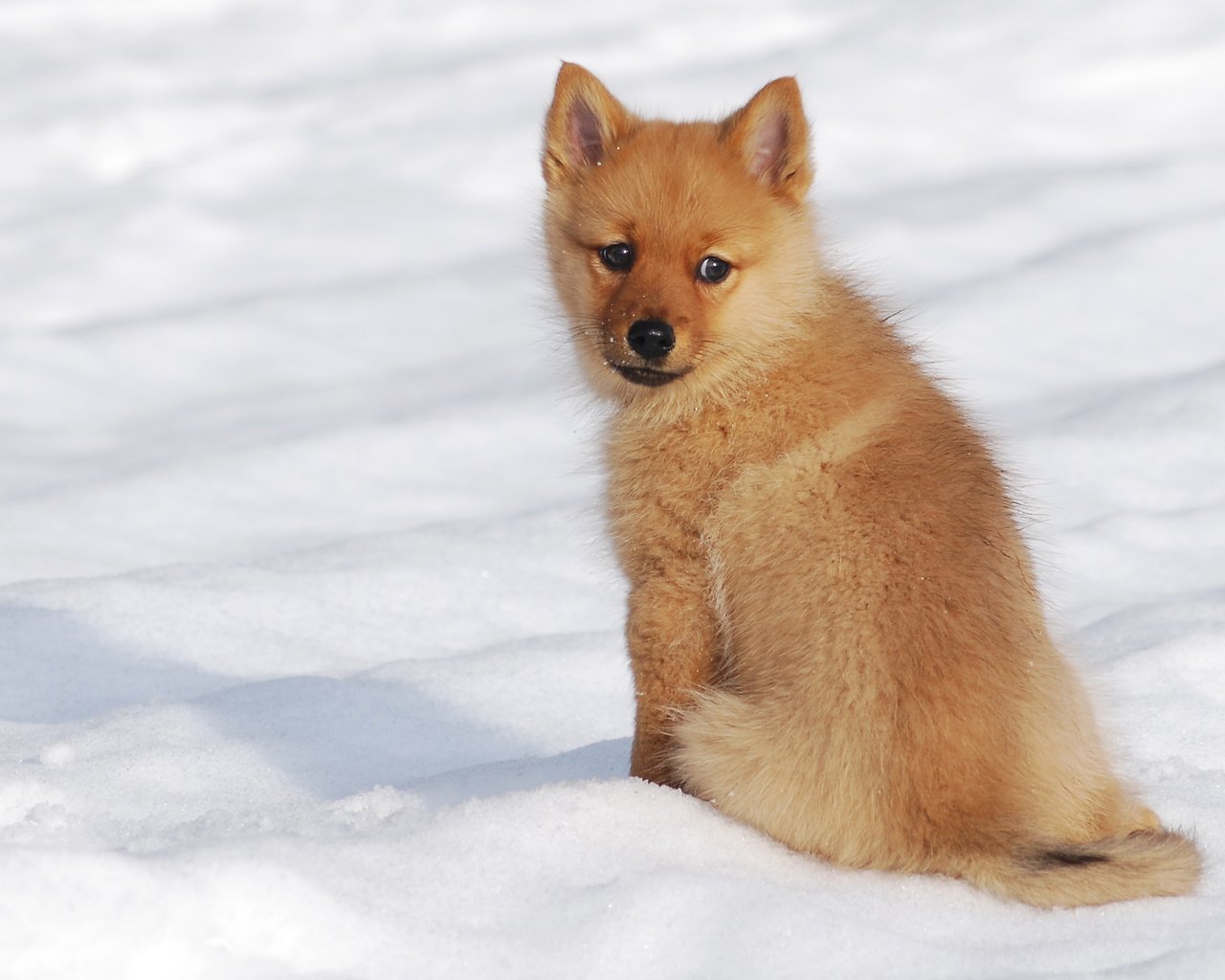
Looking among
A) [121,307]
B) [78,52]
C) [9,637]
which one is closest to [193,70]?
[78,52]

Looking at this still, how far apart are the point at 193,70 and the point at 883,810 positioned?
10.4 meters

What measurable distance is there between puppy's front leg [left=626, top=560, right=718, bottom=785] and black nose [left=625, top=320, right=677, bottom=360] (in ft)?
1.56

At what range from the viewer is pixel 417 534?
627 centimetres

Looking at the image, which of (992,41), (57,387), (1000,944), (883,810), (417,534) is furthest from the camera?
(992,41)

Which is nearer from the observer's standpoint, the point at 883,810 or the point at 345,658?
the point at 883,810

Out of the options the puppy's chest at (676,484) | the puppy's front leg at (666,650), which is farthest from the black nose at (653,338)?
the puppy's front leg at (666,650)

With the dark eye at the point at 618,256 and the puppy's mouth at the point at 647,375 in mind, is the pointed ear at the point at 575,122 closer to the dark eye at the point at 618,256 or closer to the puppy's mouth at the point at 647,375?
the dark eye at the point at 618,256

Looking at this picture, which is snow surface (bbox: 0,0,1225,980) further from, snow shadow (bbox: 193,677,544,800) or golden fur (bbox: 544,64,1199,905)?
golden fur (bbox: 544,64,1199,905)

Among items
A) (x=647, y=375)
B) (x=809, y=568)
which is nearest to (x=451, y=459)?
(x=647, y=375)

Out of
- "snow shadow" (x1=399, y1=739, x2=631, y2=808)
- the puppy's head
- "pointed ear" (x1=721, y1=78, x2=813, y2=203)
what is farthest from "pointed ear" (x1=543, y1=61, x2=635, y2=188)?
"snow shadow" (x1=399, y1=739, x2=631, y2=808)

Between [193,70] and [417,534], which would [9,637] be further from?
[193,70]

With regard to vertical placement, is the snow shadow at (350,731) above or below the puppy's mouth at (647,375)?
below

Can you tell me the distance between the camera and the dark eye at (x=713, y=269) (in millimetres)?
3578

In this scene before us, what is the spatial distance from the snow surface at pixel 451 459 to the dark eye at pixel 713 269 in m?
0.47
